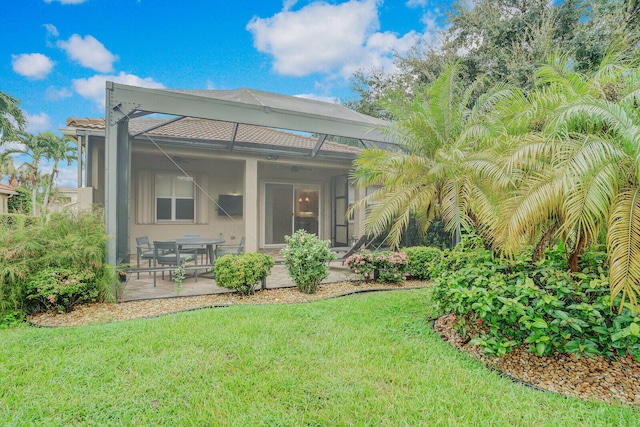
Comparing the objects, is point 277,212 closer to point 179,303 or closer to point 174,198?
point 174,198

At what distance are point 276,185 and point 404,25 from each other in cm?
1175

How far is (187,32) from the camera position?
48.8 ft

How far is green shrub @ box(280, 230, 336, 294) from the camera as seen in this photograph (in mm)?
5941

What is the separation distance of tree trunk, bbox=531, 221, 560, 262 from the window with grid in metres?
9.93

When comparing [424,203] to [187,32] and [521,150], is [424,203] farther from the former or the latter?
[187,32]

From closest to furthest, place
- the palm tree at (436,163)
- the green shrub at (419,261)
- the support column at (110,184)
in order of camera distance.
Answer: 1. the support column at (110,184)
2. the palm tree at (436,163)
3. the green shrub at (419,261)

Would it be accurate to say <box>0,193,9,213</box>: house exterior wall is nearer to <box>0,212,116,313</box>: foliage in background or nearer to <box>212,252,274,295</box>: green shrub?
<box>0,212,116,313</box>: foliage in background

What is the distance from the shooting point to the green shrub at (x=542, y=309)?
2.89 metres

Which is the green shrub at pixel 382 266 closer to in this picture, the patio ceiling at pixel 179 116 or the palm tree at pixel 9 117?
the patio ceiling at pixel 179 116

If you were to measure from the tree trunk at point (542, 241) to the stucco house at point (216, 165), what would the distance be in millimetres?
3963

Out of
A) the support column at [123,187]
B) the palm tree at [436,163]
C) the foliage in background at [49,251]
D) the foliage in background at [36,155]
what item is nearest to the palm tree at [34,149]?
the foliage in background at [36,155]

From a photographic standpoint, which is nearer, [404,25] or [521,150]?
[521,150]

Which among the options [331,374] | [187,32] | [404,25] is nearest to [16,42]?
[187,32]

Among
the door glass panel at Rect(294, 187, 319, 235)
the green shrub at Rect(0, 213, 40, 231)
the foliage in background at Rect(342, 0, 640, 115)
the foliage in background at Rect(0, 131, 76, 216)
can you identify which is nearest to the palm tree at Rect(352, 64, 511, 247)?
the foliage in background at Rect(342, 0, 640, 115)
